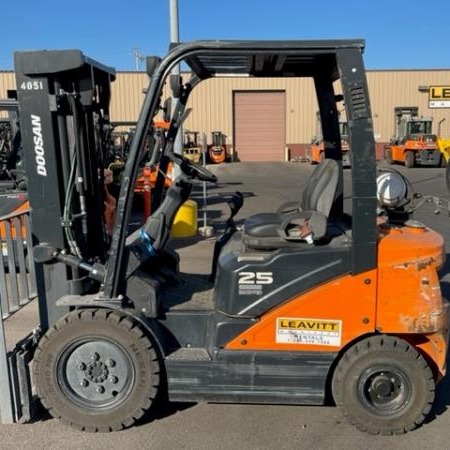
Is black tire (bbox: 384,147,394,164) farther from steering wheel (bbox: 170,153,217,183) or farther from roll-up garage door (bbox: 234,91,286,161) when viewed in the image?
steering wheel (bbox: 170,153,217,183)

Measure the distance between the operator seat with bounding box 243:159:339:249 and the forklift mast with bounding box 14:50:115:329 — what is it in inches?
47.3

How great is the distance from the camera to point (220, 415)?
360 cm

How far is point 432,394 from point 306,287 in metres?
1.10

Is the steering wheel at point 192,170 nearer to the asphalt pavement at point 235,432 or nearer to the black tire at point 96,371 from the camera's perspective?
the black tire at point 96,371

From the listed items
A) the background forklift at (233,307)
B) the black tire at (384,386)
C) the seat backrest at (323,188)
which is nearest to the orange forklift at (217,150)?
the seat backrest at (323,188)

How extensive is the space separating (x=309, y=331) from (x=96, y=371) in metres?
1.44

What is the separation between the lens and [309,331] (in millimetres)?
3297

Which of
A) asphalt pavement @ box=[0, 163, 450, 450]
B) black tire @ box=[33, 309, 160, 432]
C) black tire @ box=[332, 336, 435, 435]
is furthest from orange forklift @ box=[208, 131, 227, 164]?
black tire @ box=[332, 336, 435, 435]

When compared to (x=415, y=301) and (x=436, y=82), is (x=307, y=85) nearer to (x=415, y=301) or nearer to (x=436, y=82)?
(x=436, y=82)

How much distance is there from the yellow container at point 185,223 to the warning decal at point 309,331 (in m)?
6.35

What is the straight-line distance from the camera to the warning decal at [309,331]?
3.28m

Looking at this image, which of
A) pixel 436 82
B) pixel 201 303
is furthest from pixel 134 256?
pixel 436 82

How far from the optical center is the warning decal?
129 inches

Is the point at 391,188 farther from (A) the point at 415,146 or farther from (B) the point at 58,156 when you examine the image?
(A) the point at 415,146
